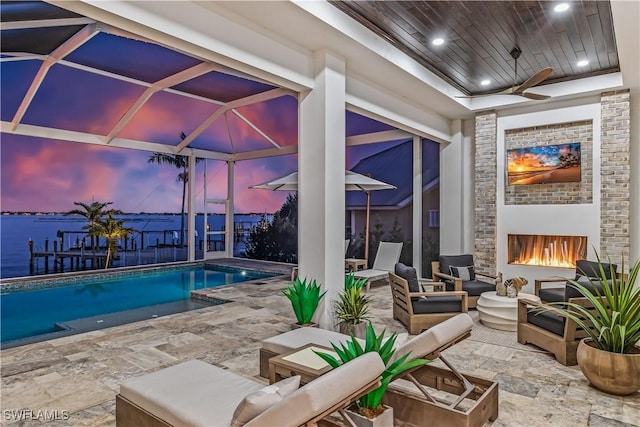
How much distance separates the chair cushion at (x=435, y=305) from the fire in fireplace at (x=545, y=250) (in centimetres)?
356

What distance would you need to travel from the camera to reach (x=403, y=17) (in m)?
4.91

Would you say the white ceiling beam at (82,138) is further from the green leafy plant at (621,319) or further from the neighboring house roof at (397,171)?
the green leafy plant at (621,319)

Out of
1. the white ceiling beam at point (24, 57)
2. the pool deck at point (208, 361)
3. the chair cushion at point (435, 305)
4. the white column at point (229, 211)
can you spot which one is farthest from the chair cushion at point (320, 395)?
the white column at point (229, 211)

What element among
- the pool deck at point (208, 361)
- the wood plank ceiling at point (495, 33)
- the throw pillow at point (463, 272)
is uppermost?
the wood plank ceiling at point (495, 33)

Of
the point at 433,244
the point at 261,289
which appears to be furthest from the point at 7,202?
the point at 433,244

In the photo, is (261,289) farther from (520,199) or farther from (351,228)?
(520,199)

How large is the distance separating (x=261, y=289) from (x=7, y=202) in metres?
8.41

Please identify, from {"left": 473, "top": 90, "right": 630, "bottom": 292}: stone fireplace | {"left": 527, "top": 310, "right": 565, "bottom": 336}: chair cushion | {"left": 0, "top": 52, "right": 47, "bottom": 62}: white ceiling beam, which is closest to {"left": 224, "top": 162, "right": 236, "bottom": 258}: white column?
{"left": 0, "top": 52, "right": 47, "bottom": 62}: white ceiling beam

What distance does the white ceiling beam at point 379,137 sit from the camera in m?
9.72

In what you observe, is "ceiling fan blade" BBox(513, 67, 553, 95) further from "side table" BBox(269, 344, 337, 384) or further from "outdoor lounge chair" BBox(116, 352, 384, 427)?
"outdoor lounge chair" BBox(116, 352, 384, 427)

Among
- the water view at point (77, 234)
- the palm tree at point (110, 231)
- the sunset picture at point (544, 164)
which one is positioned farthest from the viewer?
the palm tree at point (110, 231)

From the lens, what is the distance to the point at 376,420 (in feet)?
7.97

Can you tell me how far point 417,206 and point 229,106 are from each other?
5550 mm

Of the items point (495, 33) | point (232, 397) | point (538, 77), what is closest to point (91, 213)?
point (232, 397)
